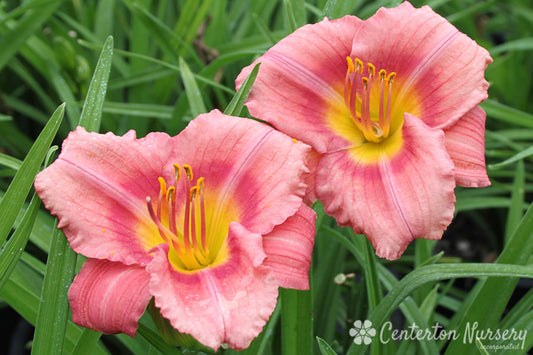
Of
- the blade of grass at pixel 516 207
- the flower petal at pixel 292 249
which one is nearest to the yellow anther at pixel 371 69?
the flower petal at pixel 292 249

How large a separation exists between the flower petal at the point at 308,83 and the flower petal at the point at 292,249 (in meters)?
0.15

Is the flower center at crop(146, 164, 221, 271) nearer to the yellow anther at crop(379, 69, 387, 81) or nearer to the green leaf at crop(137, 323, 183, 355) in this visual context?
the green leaf at crop(137, 323, 183, 355)

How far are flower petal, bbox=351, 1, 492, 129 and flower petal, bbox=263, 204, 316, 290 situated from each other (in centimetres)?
28

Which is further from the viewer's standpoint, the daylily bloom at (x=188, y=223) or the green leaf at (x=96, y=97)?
the green leaf at (x=96, y=97)

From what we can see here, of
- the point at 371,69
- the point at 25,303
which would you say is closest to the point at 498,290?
the point at 371,69

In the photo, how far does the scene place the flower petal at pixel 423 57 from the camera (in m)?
0.87

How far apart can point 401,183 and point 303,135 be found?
0.17 meters

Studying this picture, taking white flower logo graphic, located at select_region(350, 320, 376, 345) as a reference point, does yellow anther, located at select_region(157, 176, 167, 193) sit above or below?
above

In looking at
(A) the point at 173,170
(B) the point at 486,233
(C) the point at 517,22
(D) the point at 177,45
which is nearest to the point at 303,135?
(A) the point at 173,170

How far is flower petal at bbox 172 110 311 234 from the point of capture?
2.57 feet

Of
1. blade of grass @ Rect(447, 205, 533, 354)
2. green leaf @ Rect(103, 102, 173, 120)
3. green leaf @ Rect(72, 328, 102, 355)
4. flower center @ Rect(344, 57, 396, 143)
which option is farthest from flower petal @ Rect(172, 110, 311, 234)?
green leaf @ Rect(103, 102, 173, 120)

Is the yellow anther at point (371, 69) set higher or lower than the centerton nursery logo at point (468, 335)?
higher

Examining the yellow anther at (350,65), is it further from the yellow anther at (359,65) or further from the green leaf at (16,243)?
the green leaf at (16,243)

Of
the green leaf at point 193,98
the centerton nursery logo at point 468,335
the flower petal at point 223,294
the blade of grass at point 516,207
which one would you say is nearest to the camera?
the flower petal at point 223,294
